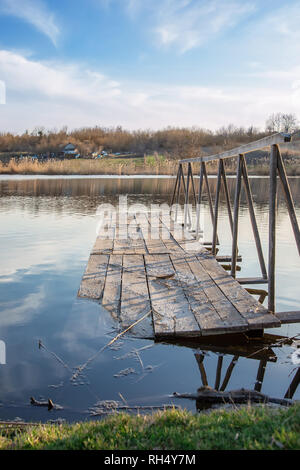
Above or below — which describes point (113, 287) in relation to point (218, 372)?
above

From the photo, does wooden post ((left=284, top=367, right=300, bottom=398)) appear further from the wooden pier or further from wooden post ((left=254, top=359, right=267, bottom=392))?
the wooden pier

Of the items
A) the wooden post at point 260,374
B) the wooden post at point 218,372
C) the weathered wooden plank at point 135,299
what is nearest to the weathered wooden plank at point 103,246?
the weathered wooden plank at point 135,299

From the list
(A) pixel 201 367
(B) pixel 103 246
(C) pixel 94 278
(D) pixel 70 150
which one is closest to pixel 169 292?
(C) pixel 94 278

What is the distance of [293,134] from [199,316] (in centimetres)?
208

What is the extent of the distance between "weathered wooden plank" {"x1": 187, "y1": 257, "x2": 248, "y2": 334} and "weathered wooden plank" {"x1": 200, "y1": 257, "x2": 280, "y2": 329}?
0.16 feet

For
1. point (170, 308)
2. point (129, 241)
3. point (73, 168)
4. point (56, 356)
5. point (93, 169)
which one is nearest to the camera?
point (56, 356)

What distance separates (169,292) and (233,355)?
49.8 inches

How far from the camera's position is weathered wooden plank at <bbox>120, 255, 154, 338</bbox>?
12.8 feet

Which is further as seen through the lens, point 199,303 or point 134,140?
point 134,140

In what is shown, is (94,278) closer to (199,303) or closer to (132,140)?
(199,303)

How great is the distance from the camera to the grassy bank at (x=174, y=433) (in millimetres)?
2035

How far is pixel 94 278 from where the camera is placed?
5.41 meters

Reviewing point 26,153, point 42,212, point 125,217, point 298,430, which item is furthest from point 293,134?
point 26,153

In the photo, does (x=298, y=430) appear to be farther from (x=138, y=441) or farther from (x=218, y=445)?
(x=138, y=441)
